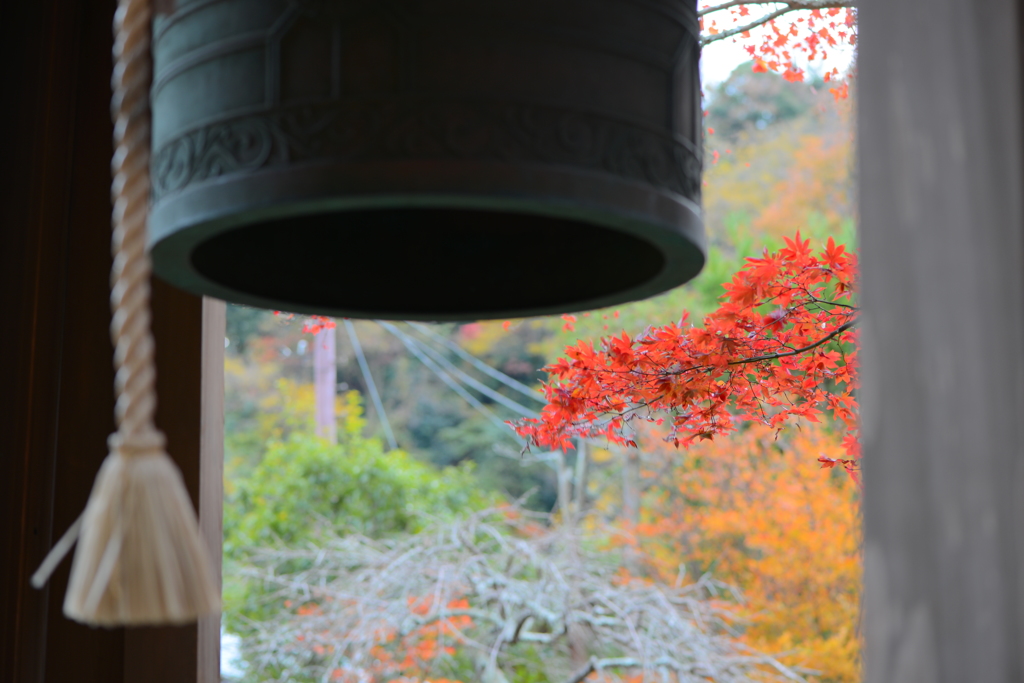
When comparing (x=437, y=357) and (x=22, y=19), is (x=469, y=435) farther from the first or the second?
(x=22, y=19)

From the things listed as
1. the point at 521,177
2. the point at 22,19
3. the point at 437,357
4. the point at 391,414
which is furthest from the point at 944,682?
the point at 391,414

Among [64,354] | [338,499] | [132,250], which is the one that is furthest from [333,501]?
[132,250]

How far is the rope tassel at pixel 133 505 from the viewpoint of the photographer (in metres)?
0.40

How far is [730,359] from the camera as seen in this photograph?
1273 millimetres

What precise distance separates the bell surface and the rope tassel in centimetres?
3

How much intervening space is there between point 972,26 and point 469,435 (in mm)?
7392

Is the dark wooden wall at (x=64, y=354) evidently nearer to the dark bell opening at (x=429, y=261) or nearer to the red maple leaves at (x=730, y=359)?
the dark bell opening at (x=429, y=261)

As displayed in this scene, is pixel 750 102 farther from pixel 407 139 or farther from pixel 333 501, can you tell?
pixel 407 139

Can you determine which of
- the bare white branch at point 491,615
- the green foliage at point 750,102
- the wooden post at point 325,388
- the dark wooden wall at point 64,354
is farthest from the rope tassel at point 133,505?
the green foliage at point 750,102

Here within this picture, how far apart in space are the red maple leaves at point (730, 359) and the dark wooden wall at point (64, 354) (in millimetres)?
653

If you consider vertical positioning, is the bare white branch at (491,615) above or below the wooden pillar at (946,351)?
below

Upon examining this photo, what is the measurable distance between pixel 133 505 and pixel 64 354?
1.49 feet

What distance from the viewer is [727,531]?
15.0ft

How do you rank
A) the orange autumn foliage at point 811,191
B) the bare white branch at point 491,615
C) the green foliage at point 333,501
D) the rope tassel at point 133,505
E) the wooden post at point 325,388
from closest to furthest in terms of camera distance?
the rope tassel at point 133,505 < the bare white branch at point 491,615 < the green foliage at point 333,501 < the orange autumn foliage at point 811,191 < the wooden post at point 325,388
